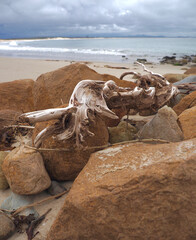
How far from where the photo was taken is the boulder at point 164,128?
7.90 feet

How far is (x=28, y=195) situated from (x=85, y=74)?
2.06 meters

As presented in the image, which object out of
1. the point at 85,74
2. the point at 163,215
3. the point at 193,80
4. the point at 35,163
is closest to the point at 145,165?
the point at 163,215

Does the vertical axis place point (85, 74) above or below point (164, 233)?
above

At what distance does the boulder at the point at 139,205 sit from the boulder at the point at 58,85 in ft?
6.61

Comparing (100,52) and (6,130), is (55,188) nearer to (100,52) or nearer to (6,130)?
(6,130)

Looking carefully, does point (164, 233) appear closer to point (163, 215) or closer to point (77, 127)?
point (163, 215)

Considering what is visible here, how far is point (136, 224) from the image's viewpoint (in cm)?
145

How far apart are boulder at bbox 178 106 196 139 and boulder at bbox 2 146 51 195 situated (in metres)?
1.52

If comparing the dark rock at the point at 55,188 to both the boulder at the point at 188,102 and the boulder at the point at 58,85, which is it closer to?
the boulder at the point at 58,85

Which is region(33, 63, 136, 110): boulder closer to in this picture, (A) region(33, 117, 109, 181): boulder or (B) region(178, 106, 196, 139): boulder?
(A) region(33, 117, 109, 181): boulder

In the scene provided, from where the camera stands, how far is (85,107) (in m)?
2.24

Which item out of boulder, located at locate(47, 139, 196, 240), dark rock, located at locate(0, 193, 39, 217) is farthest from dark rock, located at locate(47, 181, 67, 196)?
boulder, located at locate(47, 139, 196, 240)

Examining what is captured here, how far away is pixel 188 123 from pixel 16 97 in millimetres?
3129

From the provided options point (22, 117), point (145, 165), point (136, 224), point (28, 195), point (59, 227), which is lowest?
point (28, 195)
